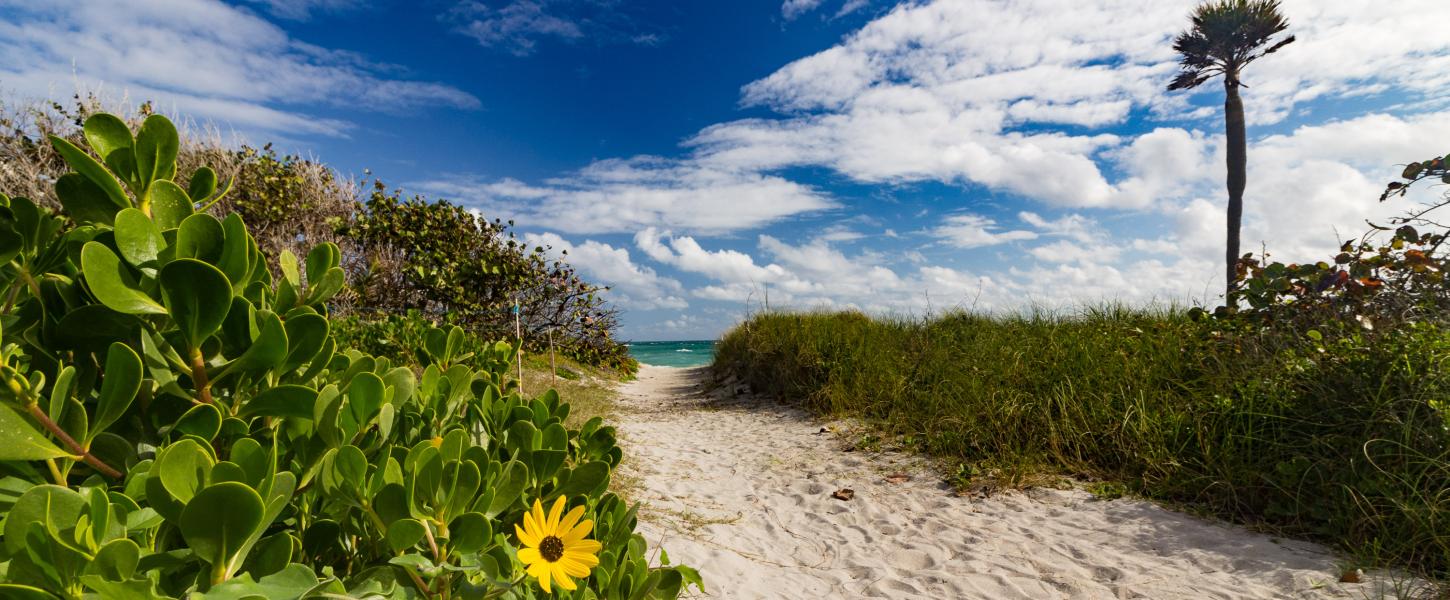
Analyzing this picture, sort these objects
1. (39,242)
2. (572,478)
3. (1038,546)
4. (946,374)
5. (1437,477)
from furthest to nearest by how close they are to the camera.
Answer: (946,374)
(1038,546)
(1437,477)
(572,478)
(39,242)

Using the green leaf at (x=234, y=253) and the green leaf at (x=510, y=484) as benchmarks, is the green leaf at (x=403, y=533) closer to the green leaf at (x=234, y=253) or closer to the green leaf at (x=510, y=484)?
the green leaf at (x=510, y=484)

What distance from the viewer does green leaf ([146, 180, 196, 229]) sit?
0.81 m

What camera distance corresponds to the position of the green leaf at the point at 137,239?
26.4 inches

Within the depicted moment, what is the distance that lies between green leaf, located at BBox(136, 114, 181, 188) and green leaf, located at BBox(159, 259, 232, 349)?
0.68ft

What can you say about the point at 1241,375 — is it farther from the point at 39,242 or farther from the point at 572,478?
the point at 39,242

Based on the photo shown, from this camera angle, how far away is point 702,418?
855 centimetres

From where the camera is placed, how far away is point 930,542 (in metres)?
3.90

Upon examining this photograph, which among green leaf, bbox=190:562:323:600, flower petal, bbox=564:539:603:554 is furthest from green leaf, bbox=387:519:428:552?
flower petal, bbox=564:539:603:554

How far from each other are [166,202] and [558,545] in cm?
71

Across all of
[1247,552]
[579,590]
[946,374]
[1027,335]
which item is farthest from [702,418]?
[579,590]

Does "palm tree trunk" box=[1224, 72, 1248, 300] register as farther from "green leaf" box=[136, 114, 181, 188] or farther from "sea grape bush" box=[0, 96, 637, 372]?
"green leaf" box=[136, 114, 181, 188]

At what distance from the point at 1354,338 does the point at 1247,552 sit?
183 cm

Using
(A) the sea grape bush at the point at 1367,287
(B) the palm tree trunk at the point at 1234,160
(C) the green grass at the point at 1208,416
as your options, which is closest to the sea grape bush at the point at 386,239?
(C) the green grass at the point at 1208,416

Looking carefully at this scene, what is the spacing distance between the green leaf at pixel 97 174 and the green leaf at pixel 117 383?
0.26m
